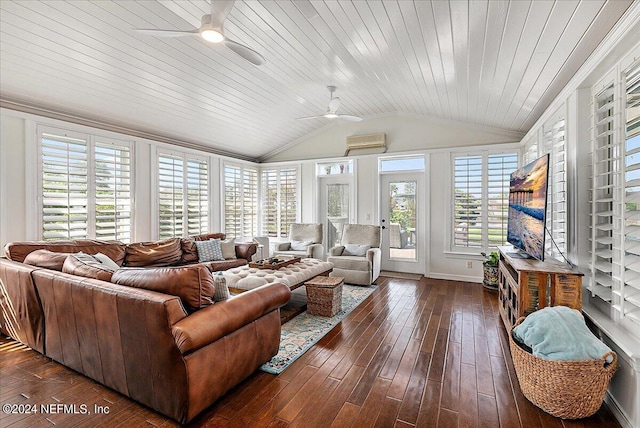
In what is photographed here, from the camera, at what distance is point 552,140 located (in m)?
3.32

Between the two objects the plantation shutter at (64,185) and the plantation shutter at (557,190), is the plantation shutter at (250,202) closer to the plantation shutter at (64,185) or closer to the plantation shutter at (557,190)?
the plantation shutter at (64,185)

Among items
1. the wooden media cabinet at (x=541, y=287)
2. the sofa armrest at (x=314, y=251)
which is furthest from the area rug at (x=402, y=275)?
the wooden media cabinet at (x=541, y=287)

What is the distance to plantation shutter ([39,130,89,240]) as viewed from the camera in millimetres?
3623

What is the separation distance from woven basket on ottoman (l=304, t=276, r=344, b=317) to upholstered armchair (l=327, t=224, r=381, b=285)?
4.23ft

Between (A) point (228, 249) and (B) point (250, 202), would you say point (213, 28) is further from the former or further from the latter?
(B) point (250, 202)

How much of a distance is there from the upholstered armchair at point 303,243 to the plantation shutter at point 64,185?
10.0ft

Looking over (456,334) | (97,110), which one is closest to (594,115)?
(456,334)

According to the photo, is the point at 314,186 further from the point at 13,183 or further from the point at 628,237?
the point at 628,237

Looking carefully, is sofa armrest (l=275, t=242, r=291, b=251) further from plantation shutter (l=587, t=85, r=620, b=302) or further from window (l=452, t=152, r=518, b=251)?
plantation shutter (l=587, t=85, r=620, b=302)

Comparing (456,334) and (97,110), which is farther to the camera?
(97,110)

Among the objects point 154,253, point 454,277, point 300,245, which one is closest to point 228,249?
point 154,253

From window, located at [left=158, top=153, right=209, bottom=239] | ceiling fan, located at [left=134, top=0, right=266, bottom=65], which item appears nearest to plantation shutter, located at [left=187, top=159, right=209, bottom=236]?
window, located at [left=158, top=153, right=209, bottom=239]

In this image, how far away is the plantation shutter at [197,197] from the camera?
18.0 ft

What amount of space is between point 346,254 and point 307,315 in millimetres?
2015
